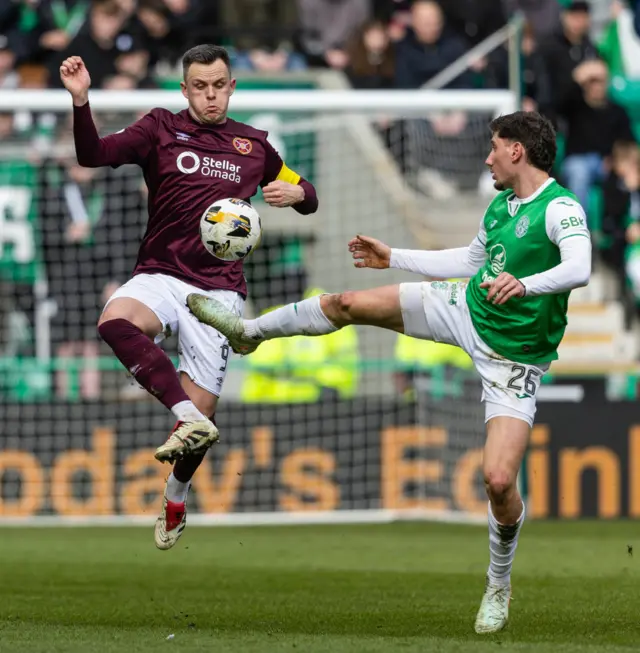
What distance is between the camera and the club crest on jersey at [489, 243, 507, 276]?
26.6 ft

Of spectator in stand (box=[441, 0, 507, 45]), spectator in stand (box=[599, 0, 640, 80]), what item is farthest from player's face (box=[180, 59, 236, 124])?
spectator in stand (box=[599, 0, 640, 80])

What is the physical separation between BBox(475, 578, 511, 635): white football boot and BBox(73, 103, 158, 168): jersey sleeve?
10.0 feet

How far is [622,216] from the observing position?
1823cm

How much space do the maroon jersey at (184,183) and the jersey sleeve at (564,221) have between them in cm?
178

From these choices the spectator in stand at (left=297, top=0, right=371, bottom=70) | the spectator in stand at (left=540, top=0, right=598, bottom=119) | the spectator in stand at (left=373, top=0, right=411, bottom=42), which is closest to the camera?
the spectator in stand at (left=540, top=0, right=598, bottom=119)

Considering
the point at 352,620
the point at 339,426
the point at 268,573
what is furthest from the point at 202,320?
the point at 339,426

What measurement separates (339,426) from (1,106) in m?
4.57

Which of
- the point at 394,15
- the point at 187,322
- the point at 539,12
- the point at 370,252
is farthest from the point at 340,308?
the point at 539,12

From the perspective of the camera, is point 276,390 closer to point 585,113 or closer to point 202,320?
point 585,113

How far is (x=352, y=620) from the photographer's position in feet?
28.1

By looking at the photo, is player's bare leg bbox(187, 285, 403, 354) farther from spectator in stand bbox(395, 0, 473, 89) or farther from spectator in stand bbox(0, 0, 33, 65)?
spectator in stand bbox(395, 0, 473, 89)

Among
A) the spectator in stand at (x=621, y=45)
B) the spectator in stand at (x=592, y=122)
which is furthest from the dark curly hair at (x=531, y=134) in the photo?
the spectator in stand at (x=621, y=45)

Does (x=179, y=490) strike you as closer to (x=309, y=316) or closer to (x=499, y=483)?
(x=309, y=316)

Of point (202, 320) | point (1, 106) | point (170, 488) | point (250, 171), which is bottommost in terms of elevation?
point (170, 488)
